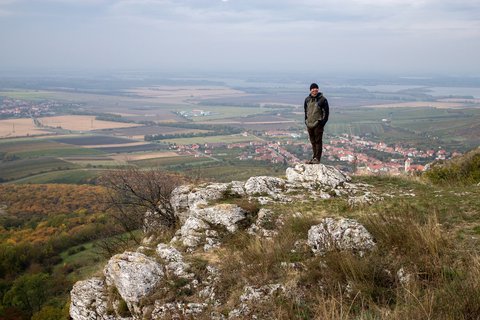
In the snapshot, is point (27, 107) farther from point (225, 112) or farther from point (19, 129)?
point (225, 112)

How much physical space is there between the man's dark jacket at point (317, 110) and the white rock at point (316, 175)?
1422 millimetres

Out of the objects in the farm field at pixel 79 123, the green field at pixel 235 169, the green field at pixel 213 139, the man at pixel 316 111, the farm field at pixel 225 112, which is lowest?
the green field at pixel 235 169

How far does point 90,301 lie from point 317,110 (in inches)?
338

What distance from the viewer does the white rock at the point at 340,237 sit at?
21.0 feet

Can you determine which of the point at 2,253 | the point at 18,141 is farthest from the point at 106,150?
the point at 2,253

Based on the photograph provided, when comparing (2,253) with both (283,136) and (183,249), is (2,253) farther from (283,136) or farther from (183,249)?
(283,136)

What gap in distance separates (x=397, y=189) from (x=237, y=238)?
588cm

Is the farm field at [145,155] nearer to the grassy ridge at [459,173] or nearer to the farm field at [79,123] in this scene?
the farm field at [79,123]

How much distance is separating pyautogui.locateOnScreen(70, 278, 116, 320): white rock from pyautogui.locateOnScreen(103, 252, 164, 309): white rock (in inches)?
12.3

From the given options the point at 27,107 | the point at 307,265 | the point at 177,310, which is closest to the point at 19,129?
the point at 27,107

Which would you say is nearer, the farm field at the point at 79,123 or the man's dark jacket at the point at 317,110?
the man's dark jacket at the point at 317,110

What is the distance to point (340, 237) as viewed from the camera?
677 centimetres

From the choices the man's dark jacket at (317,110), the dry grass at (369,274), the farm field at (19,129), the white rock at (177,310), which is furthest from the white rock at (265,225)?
the farm field at (19,129)

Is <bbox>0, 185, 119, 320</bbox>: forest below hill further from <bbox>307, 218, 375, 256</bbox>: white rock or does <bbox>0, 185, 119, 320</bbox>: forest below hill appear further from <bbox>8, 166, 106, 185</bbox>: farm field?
<bbox>307, 218, 375, 256</bbox>: white rock
